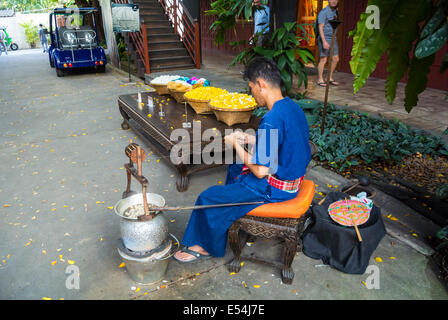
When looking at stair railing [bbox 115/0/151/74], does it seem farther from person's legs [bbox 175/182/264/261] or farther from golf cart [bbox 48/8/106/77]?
person's legs [bbox 175/182/264/261]

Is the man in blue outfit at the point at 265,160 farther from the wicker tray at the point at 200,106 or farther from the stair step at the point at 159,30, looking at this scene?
the stair step at the point at 159,30

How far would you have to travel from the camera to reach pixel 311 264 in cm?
261

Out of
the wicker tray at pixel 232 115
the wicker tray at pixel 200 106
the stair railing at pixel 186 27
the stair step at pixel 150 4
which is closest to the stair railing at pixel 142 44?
the stair railing at pixel 186 27

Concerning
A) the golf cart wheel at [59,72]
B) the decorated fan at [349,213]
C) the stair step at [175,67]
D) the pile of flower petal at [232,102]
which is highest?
the pile of flower petal at [232,102]

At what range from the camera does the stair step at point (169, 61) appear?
33.3 feet

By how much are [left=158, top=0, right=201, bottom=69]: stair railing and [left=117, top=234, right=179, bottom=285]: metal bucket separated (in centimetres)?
883

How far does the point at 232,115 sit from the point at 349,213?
1.80 m

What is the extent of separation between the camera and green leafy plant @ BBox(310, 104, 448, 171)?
403 centimetres

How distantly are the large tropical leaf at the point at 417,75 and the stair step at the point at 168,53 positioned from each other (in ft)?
31.8

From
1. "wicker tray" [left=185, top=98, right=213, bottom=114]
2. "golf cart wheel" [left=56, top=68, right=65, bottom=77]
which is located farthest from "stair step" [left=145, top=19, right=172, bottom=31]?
"wicker tray" [left=185, top=98, right=213, bottom=114]
